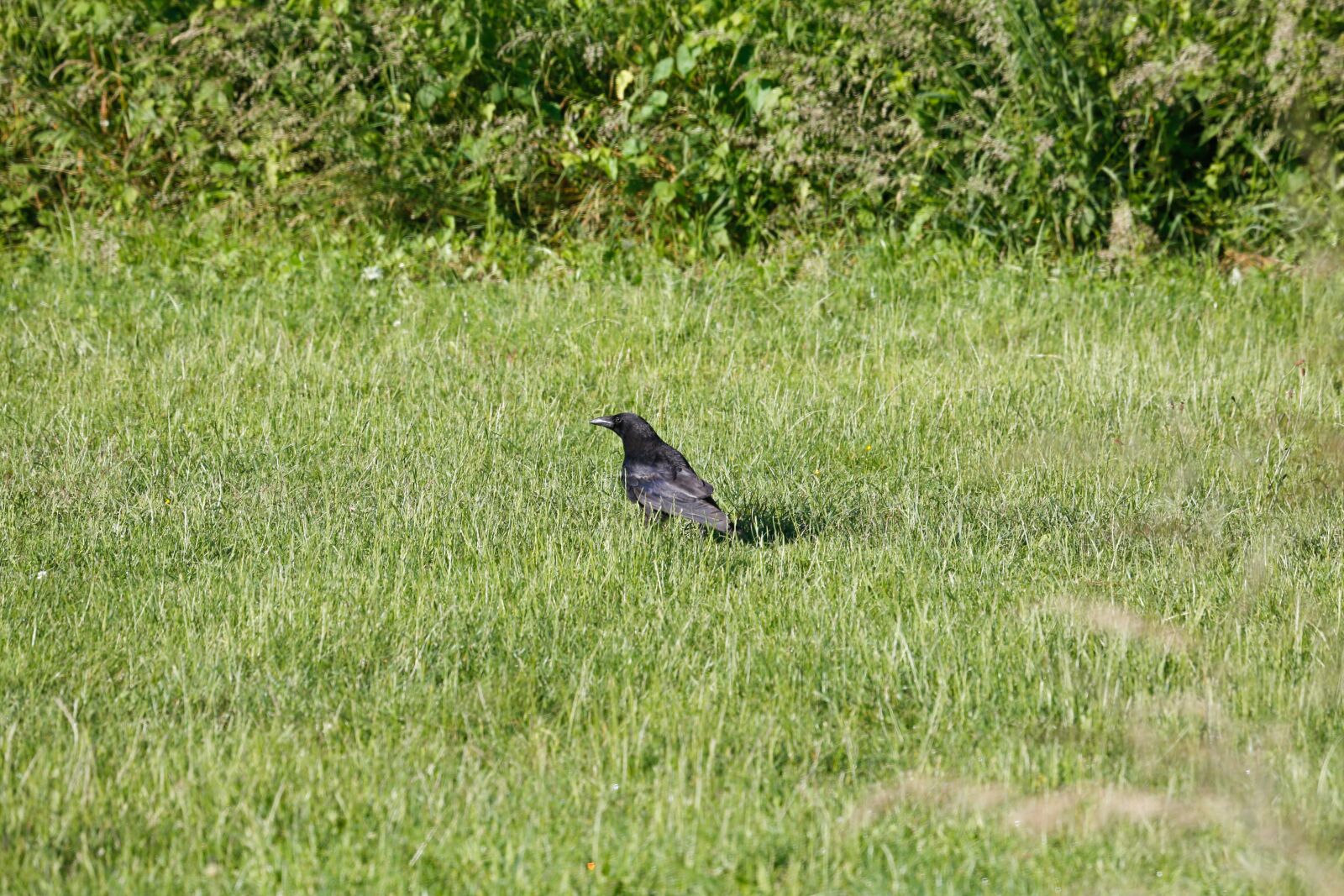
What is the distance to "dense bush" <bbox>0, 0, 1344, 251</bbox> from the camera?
365 inches

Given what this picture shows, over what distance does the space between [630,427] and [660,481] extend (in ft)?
1.42

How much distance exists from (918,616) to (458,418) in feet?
10.0

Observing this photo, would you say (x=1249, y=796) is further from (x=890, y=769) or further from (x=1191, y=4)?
(x=1191, y=4)

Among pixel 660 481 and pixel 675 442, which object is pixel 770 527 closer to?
pixel 660 481

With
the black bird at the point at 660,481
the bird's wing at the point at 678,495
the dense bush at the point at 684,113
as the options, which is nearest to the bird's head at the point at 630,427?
the black bird at the point at 660,481

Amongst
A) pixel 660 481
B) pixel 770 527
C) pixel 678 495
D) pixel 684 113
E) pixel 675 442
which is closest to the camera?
pixel 678 495

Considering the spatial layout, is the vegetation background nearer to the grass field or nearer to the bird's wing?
the grass field

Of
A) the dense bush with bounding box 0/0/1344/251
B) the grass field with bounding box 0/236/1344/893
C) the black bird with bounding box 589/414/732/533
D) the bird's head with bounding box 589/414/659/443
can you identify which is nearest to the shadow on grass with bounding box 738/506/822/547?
the grass field with bounding box 0/236/1344/893

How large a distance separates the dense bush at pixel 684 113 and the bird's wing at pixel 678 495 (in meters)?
4.70

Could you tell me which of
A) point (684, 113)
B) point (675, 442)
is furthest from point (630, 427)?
point (684, 113)

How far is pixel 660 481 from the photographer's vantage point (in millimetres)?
5219

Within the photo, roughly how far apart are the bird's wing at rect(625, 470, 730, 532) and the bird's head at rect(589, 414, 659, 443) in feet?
0.66

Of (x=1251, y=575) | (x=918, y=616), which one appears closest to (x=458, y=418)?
(x=918, y=616)

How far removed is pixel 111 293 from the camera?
356 inches
